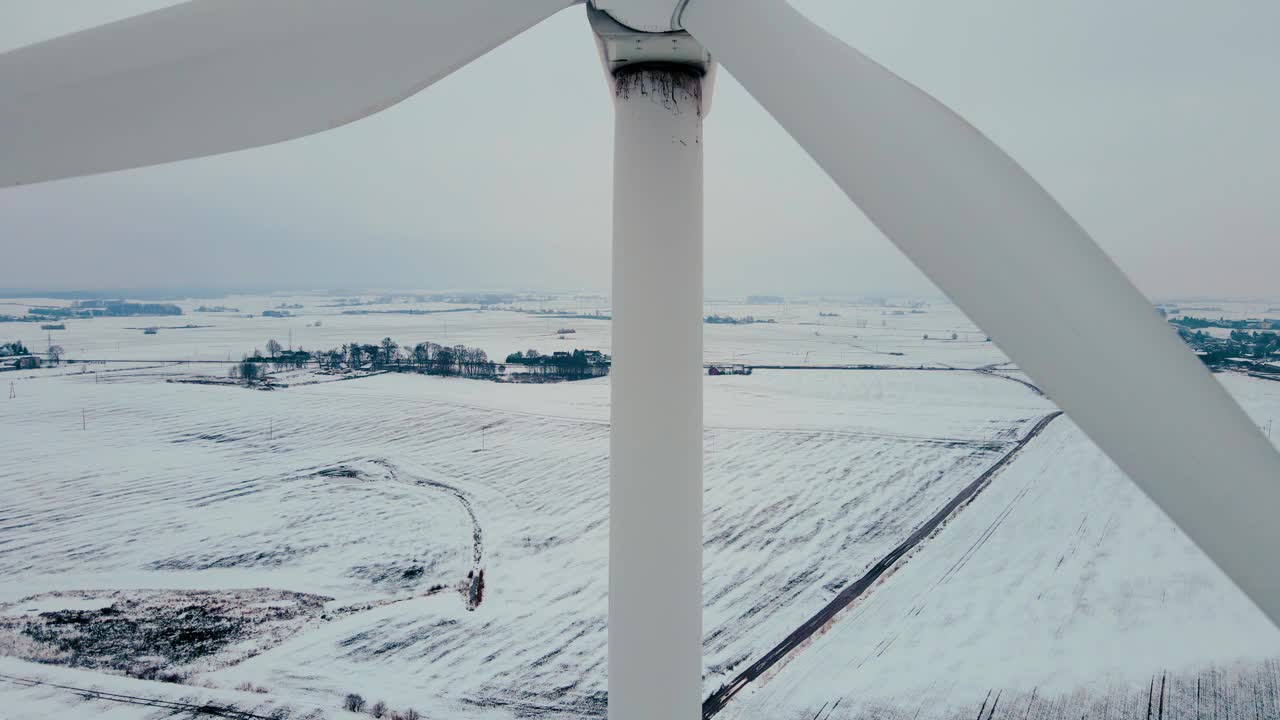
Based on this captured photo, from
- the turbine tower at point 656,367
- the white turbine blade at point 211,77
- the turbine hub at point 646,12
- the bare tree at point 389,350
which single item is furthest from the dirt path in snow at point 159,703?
the bare tree at point 389,350

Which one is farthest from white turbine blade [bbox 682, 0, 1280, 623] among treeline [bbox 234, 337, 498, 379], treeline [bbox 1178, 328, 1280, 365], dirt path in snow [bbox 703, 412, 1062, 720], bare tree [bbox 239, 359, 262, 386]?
bare tree [bbox 239, 359, 262, 386]

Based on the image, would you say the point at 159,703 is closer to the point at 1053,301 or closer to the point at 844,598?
the point at 844,598

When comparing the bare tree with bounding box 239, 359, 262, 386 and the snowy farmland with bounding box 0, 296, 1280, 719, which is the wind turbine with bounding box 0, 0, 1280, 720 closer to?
the snowy farmland with bounding box 0, 296, 1280, 719

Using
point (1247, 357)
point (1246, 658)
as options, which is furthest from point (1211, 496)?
point (1247, 357)

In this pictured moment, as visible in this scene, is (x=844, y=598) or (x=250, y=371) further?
(x=250, y=371)

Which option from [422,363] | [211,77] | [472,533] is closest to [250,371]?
[422,363]

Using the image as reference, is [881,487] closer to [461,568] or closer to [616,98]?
[461,568]

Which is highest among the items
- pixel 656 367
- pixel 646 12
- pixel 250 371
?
pixel 646 12
